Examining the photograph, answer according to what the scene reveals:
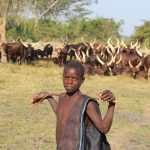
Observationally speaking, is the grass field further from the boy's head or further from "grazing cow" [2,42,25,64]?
"grazing cow" [2,42,25,64]

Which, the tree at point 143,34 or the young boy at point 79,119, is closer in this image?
the young boy at point 79,119

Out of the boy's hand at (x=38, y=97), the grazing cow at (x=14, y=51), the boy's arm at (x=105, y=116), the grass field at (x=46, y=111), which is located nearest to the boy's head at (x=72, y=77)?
the boy's arm at (x=105, y=116)

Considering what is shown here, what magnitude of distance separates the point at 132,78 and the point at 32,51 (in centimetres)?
731

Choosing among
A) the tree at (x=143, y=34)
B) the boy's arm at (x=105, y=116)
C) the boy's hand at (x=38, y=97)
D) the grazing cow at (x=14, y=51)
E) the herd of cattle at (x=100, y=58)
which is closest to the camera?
the boy's arm at (x=105, y=116)

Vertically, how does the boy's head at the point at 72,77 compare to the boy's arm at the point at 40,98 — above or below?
above

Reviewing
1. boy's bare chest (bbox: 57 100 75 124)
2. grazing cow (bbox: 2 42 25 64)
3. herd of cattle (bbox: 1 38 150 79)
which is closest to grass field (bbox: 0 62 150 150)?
herd of cattle (bbox: 1 38 150 79)

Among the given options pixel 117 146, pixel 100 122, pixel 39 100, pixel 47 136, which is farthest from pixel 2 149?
pixel 100 122

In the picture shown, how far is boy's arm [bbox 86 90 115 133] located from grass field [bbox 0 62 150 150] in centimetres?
124

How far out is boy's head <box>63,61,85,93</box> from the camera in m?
3.24

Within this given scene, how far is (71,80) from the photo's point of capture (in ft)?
10.6

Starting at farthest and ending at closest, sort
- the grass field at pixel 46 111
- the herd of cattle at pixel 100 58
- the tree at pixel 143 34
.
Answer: the tree at pixel 143 34 → the herd of cattle at pixel 100 58 → the grass field at pixel 46 111

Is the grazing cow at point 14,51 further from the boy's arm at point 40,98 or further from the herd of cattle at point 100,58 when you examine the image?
the boy's arm at point 40,98

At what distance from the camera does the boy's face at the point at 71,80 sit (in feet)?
10.6

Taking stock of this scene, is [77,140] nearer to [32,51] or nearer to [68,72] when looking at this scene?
[68,72]
